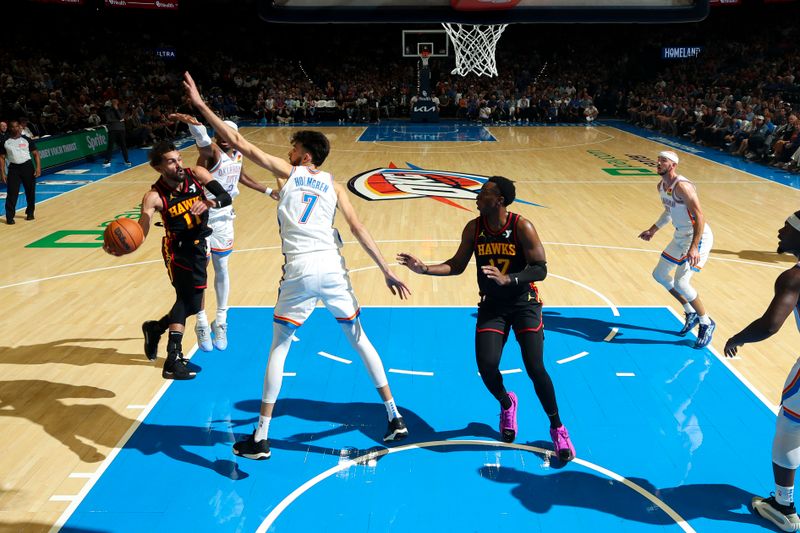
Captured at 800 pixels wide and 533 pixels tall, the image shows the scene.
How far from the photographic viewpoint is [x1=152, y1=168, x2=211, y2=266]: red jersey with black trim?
5449 mm

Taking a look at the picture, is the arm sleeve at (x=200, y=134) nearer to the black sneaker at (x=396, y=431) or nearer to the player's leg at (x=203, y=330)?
the player's leg at (x=203, y=330)

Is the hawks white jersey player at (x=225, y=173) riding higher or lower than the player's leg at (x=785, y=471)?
higher

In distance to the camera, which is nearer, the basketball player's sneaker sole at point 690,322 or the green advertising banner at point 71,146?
the basketball player's sneaker sole at point 690,322

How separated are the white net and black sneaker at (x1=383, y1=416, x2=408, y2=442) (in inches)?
492

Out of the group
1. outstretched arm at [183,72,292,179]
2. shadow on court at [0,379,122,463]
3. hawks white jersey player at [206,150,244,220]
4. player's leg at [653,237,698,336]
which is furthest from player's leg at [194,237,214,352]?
player's leg at [653,237,698,336]

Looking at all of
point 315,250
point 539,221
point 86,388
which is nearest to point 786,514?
point 315,250

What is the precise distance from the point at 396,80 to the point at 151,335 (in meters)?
29.4

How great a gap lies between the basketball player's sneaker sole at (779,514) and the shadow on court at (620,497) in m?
0.07

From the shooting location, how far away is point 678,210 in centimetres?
649

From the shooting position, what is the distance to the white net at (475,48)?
628 inches

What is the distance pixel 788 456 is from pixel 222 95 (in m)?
31.5

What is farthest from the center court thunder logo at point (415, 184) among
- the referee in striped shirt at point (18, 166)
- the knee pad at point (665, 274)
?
the knee pad at point (665, 274)

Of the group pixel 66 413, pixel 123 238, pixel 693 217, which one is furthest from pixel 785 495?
pixel 66 413

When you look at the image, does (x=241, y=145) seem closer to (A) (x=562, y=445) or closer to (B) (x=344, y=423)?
(B) (x=344, y=423)
